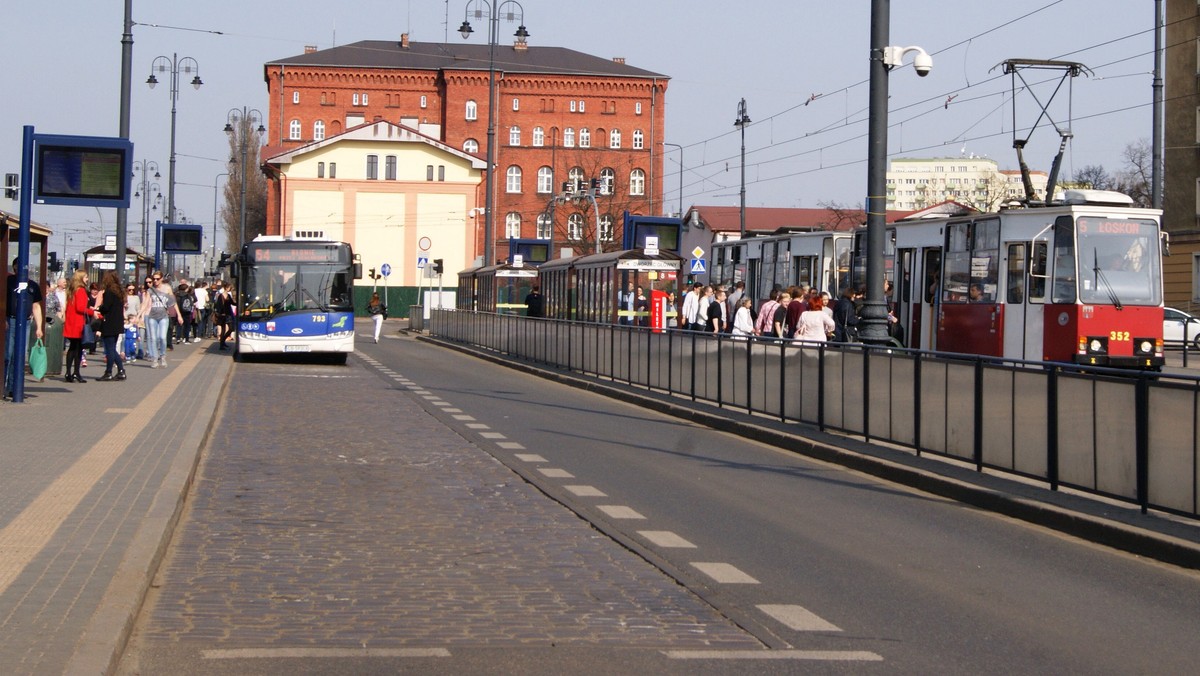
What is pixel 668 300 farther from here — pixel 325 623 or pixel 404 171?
pixel 404 171

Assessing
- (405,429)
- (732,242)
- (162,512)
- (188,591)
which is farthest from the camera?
(732,242)

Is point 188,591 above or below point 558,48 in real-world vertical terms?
below

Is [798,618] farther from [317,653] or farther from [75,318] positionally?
[75,318]

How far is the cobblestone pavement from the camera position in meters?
7.12

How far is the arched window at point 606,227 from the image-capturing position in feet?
299

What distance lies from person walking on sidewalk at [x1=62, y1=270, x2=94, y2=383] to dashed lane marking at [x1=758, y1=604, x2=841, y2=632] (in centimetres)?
1824

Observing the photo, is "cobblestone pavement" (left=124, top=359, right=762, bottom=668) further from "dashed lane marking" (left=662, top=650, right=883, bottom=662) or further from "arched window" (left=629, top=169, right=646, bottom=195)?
"arched window" (left=629, top=169, right=646, bottom=195)

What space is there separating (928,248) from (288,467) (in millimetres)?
17806


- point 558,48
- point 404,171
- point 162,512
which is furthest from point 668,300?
point 558,48

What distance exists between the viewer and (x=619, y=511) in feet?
37.4

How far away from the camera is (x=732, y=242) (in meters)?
43.5

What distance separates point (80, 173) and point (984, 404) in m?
11.8

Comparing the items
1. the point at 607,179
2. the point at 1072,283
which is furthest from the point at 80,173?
the point at 607,179

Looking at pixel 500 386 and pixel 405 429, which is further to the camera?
A: pixel 500 386
